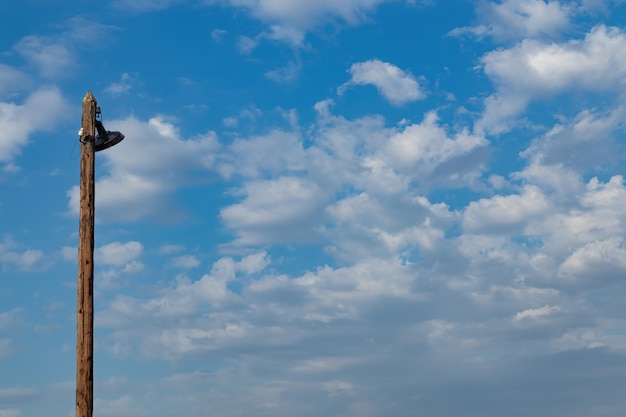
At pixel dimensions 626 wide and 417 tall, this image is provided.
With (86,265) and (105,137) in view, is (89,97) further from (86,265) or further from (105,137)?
(86,265)

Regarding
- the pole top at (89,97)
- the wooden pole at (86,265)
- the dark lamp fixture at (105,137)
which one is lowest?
the wooden pole at (86,265)

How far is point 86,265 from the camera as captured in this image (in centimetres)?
1747

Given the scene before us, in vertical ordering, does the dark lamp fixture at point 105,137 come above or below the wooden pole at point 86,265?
above

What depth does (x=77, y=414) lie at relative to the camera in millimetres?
16750

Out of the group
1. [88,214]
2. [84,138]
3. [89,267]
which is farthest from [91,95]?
[89,267]

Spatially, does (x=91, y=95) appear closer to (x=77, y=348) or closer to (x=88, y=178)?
(x=88, y=178)

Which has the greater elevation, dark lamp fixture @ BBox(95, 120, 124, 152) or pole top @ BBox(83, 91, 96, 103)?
pole top @ BBox(83, 91, 96, 103)

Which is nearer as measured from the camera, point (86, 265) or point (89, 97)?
point (86, 265)

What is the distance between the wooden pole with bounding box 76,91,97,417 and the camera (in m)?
16.8

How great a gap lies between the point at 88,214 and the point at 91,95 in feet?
8.87

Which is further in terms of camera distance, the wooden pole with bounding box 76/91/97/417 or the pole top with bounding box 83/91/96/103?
the pole top with bounding box 83/91/96/103

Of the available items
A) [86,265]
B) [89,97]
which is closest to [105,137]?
[89,97]

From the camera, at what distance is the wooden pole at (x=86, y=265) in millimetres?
16844

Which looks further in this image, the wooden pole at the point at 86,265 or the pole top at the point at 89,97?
the pole top at the point at 89,97
